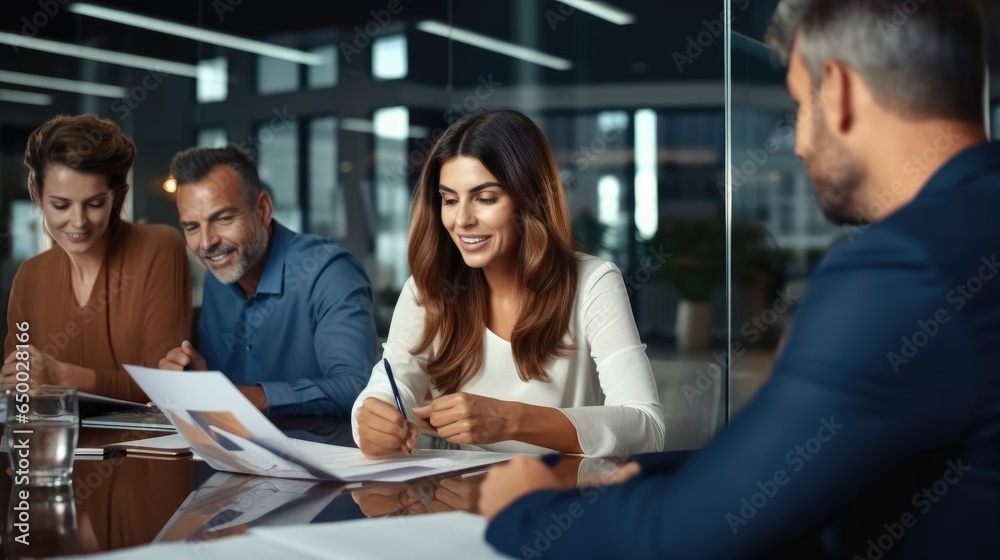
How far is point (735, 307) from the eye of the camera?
16.5 ft

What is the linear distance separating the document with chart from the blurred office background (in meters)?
3.73

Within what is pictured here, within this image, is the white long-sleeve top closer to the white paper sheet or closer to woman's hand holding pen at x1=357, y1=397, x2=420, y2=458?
woman's hand holding pen at x1=357, y1=397, x2=420, y2=458

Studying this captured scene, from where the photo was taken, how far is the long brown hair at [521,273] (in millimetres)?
2084

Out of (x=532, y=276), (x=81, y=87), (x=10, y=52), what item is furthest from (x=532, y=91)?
(x=532, y=276)

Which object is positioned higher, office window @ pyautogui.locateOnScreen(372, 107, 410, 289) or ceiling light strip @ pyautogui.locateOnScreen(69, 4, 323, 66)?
ceiling light strip @ pyautogui.locateOnScreen(69, 4, 323, 66)

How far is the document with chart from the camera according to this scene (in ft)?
4.13

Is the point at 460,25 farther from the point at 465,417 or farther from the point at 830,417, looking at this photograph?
the point at 830,417

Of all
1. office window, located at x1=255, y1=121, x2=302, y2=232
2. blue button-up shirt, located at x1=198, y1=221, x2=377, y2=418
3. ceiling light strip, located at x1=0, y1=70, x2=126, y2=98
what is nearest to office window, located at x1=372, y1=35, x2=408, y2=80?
office window, located at x1=255, y1=121, x2=302, y2=232

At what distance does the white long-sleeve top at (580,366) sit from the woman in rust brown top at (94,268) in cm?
99

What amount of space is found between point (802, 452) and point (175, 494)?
87 cm

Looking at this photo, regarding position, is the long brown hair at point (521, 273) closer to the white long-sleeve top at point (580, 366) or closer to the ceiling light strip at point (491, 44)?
the white long-sleeve top at point (580, 366)

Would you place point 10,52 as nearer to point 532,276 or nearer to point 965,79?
point 532,276

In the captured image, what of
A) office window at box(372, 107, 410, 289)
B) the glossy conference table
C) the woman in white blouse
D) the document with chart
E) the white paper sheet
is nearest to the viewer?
the white paper sheet

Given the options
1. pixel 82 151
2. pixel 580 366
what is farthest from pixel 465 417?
pixel 82 151
